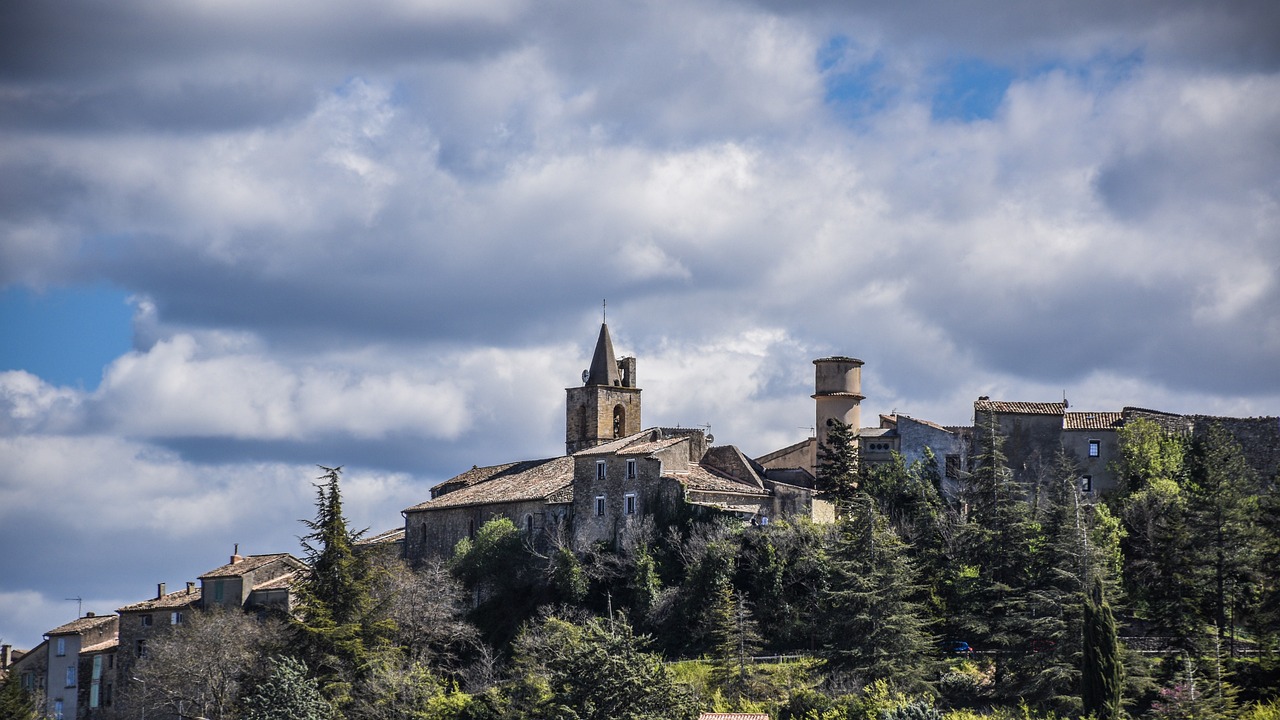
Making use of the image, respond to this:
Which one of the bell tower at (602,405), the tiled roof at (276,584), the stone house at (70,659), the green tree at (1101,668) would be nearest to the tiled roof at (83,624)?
the stone house at (70,659)

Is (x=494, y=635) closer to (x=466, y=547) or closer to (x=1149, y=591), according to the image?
(x=466, y=547)

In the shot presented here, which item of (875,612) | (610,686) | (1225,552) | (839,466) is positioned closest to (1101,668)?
(1225,552)

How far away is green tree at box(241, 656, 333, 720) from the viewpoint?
201 ft

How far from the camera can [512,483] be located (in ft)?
277

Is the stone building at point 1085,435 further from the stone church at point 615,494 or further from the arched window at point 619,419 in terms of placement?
the arched window at point 619,419

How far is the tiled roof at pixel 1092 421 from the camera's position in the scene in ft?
245

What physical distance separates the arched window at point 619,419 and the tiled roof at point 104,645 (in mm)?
28152

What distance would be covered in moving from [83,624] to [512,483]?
26.6 meters

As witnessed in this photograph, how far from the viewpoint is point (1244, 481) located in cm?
6694

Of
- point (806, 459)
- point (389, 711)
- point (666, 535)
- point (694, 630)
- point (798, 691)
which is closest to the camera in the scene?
point (798, 691)

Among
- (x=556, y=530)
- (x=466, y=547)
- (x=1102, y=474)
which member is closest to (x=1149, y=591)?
(x=1102, y=474)

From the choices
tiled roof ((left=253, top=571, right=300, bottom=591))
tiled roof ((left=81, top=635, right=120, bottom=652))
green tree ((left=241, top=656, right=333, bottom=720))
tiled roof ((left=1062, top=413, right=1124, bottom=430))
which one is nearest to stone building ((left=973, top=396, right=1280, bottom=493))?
tiled roof ((left=1062, top=413, right=1124, bottom=430))

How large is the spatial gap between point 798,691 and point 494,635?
1995 centimetres

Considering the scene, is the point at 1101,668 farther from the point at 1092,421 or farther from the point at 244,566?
the point at 244,566
